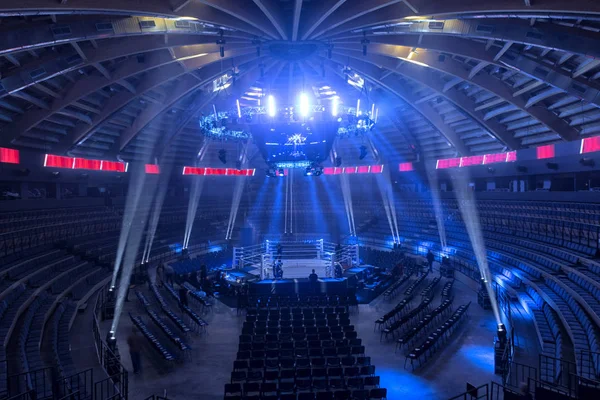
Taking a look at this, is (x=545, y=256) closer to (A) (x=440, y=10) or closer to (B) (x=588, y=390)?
(A) (x=440, y=10)

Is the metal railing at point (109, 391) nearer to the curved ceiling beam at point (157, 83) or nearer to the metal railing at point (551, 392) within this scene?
the metal railing at point (551, 392)

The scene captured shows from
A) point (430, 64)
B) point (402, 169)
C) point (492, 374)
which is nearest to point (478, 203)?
point (402, 169)

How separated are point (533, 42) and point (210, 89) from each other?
20967 mm

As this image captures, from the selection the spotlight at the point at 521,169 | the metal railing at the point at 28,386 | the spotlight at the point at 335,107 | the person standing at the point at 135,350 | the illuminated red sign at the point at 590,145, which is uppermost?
the spotlight at the point at 335,107

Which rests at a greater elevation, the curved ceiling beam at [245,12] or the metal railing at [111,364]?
the curved ceiling beam at [245,12]

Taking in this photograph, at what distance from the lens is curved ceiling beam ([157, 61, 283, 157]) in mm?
24686

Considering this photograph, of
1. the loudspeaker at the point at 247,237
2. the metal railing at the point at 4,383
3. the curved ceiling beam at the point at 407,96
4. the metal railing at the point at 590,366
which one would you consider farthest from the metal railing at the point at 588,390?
the loudspeaker at the point at 247,237

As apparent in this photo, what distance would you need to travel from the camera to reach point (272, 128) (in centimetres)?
2230

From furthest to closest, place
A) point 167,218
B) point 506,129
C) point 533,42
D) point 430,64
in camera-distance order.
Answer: point 167,218
point 506,129
point 430,64
point 533,42

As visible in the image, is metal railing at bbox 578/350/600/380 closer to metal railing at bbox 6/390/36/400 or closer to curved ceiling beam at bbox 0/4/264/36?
metal railing at bbox 6/390/36/400

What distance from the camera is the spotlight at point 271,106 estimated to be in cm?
2136

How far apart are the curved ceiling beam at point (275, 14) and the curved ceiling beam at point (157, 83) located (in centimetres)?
456

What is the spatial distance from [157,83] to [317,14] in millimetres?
11188

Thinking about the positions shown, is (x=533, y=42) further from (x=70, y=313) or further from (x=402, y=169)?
(x=402, y=169)
